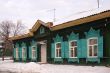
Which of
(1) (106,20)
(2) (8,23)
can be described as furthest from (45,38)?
(2) (8,23)

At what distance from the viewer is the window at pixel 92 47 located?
21.5 meters

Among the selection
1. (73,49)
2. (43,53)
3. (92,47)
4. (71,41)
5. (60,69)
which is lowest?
(60,69)

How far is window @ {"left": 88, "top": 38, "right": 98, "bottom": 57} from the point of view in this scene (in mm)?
21547

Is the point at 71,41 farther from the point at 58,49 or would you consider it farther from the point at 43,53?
the point at 43,53

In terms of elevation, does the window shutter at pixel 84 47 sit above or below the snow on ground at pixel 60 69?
above

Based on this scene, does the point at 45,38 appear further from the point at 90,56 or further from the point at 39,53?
the point at 90,56

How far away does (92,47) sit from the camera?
2191cm

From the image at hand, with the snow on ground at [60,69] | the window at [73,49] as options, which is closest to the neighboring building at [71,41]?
the window at [73,49]

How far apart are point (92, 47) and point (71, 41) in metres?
3.19

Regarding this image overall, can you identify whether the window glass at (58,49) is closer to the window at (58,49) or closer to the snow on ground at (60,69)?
the window at (58,49)

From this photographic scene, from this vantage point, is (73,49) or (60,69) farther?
(73,49)

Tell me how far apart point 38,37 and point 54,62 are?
452cm

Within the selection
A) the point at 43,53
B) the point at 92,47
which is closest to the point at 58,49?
the point at 43,53

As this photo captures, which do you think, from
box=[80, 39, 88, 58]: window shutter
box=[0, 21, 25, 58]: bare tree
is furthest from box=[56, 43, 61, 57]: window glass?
box=[0, 21, 25, 58]: bare tree
